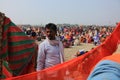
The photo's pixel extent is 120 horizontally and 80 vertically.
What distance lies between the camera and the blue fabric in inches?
65.3

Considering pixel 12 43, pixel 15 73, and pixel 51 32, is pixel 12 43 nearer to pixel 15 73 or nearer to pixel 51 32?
pixel 15 73

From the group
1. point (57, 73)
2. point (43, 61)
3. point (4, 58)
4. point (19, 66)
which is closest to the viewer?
point (57, 73)

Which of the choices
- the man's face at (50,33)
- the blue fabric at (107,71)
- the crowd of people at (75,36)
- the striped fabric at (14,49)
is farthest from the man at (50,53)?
the crowd of people at (75,36)

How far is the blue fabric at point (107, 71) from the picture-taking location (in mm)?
1658

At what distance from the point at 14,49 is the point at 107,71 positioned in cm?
257

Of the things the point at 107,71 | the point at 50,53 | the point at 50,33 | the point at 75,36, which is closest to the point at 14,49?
the point at 50,53

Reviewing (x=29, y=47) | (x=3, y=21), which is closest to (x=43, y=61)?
(x=29, y=47)

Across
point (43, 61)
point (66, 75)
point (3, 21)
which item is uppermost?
point (3, 21)

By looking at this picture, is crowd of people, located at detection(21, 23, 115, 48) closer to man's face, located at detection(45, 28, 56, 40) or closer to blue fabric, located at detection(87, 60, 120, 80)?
man's face, located at detection(45, 28, 56, 40)

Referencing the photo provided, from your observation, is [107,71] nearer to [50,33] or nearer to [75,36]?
[50,33]

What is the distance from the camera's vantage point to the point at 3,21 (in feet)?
13.5

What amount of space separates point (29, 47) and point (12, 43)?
343mm

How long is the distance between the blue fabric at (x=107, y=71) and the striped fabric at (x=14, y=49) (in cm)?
236

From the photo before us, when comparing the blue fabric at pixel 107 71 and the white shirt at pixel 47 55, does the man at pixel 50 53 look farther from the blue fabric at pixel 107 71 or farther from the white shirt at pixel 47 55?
the blue fabric at pixel 107 71
